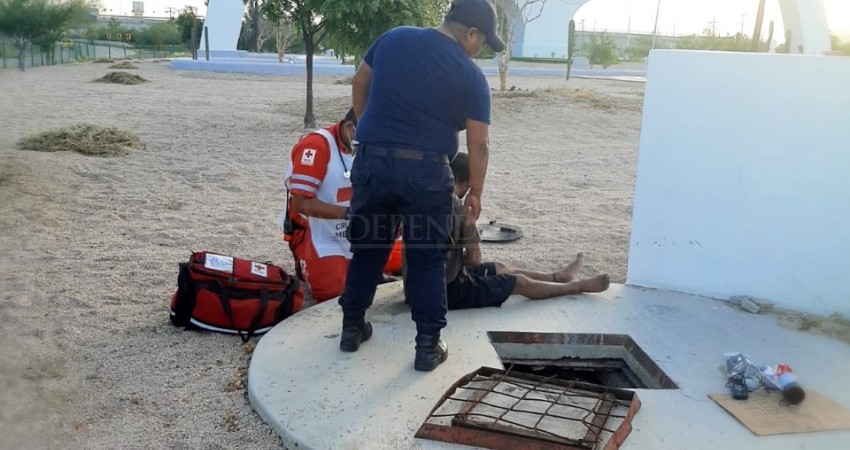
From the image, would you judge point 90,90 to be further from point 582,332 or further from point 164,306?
point 582,332

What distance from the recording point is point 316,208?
444 centimetres

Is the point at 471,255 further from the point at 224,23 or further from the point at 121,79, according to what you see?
the point at 224,23

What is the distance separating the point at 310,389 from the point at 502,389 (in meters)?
0.81

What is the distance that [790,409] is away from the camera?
10.4 ft

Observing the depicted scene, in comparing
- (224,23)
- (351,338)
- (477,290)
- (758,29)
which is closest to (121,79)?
(758,29)

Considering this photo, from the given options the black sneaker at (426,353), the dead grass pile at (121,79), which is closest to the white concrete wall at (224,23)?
the dead grass pile at (121,79)

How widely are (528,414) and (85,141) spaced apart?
824 cm

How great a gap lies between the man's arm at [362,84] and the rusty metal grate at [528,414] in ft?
4.43

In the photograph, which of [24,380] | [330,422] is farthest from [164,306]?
[330,422]

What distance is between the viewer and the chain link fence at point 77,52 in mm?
27078

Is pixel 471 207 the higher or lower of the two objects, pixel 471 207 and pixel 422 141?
the lower

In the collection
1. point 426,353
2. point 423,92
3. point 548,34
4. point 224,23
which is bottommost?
point 426,353

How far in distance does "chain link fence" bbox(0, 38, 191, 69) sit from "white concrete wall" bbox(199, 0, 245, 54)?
4.30 meters

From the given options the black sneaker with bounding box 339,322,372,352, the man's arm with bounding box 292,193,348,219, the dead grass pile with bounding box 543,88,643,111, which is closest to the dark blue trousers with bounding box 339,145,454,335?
the black sneaker with bounding box 339,322,372,352
